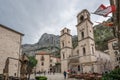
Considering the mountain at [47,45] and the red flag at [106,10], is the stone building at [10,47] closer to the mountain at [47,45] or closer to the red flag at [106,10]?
the red flag at [106,10]

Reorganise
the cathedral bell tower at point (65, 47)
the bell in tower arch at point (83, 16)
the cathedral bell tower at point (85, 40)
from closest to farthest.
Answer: the cathedral bell tower at point (85, 40) < the bell in tower arch at point (83, 16) < the cathedral bell tower at point (65, 47)

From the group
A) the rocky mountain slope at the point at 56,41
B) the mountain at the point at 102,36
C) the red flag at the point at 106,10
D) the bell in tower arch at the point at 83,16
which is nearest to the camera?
the red flag at the point at 106,10

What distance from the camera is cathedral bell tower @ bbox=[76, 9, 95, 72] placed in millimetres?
35609

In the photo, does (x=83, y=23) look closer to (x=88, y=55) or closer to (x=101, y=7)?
(x=88, y=55)

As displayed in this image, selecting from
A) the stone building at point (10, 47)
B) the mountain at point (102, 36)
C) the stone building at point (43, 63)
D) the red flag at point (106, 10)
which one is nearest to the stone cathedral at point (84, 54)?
the stone building at point (10, 47)

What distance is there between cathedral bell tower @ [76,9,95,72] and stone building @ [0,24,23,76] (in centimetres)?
1666

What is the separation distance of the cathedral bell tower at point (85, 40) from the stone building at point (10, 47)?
1666cm

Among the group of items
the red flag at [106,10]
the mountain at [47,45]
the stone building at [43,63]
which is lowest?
the stone building at [43,63]

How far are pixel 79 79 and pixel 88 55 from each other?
14.2 metres

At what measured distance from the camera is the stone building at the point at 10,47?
27578 mm

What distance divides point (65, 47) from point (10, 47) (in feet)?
70.5

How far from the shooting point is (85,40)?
38.2 metres

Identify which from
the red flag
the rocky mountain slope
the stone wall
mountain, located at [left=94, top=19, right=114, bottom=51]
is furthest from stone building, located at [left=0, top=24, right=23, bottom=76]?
mountain, located at [left=94, top=19, right=114, bottom=51]

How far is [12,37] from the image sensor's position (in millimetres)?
30641
